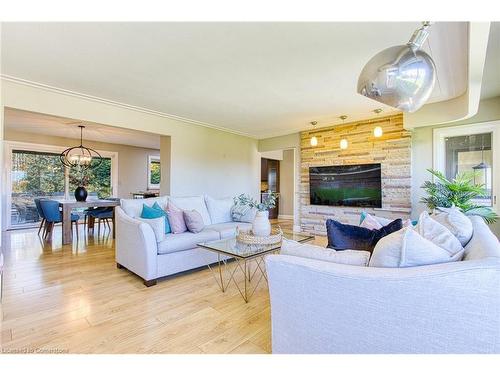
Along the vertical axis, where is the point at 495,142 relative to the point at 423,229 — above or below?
above

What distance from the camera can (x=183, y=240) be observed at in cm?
302

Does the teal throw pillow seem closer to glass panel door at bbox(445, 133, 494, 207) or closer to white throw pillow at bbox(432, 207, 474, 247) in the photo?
white throw pillow at bbox(432, 207, 474, 247)

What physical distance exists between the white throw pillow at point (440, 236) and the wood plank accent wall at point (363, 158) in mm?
3484

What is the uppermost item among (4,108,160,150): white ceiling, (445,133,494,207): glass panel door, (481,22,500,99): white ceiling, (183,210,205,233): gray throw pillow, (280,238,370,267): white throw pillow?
(481,22,500,99): white ceiling

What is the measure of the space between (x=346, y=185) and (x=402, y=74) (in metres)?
4.18

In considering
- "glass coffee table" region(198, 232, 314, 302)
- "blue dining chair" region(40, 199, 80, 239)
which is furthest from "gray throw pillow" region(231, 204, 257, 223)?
"blue dining chair" region(40, 199, 80, 239)

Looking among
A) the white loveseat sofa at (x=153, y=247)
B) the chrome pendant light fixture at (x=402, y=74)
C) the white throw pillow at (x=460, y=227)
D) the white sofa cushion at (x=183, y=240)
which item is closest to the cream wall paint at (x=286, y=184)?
the white loveseat sofa at (x=153, y=247)

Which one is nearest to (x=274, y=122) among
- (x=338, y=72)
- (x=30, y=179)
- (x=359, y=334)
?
(x=338, y=72)

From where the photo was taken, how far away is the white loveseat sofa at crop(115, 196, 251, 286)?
272 cm

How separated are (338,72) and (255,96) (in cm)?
128

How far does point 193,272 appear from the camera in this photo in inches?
125

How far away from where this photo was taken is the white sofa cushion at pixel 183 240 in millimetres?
2840

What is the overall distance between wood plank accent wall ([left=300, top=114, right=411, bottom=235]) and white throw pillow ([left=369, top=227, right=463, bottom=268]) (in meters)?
3.91
